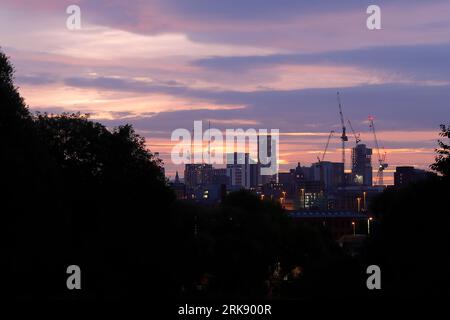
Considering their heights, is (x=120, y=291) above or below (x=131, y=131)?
below

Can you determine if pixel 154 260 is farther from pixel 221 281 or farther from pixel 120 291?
pixel 221 281

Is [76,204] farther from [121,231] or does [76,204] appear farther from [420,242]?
[420,242]

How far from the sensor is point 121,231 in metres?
78.1

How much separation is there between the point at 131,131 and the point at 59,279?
121 feet

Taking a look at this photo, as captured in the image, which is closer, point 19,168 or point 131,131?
point 19,168

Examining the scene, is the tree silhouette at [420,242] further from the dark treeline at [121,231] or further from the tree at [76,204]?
the tree at [76,204]

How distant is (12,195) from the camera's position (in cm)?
5450

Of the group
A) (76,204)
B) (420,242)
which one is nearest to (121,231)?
(76,204)

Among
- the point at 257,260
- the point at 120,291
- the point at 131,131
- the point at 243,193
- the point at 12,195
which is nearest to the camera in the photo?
the point at 12,195

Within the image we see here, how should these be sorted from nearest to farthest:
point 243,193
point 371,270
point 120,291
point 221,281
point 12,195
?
point 12,195 < point 120,291 < point 371,270 < point 221,281 < point 243,193

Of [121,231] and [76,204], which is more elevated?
[76,204]

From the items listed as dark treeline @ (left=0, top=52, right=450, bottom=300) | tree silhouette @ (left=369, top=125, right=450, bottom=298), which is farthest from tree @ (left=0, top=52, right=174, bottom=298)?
tree silhouette @ (left=369, top=125, right=450, bottom=298)

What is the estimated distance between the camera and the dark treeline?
55.3 meters
